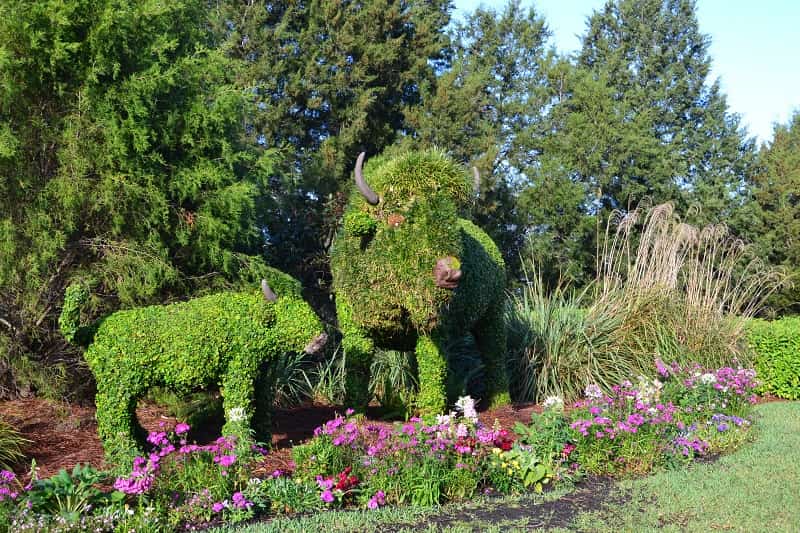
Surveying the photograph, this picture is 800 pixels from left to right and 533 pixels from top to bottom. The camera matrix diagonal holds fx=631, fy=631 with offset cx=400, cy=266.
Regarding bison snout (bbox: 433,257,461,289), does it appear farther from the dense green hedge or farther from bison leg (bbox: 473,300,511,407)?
the dense green hedge

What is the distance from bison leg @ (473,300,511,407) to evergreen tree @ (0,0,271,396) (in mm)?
3237

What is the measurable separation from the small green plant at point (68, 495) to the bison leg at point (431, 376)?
8.19ft

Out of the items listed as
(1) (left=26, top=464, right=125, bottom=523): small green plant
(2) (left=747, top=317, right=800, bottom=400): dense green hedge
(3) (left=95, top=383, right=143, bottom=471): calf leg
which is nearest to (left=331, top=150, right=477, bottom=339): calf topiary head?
(3) (left=95, top=383, right=143, bottom=471): calf leg

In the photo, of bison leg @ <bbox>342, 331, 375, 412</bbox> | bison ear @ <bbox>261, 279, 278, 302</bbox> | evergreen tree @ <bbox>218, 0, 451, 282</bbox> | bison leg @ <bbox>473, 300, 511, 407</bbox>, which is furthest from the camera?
evergreen tree @ <bbox>218, 0, 451, 282</bbox>

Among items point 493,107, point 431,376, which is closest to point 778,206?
point 493,107

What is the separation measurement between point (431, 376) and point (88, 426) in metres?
3.52

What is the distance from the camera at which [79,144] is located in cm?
693

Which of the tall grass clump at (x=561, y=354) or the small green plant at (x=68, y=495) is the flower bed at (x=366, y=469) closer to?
the small green plant at (x=68, y=495)

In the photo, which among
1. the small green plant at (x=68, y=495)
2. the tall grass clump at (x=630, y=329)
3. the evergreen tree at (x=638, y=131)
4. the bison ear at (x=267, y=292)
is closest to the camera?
the small green plant at (x=68, y=495)

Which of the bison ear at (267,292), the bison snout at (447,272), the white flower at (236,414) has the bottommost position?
the white flower at (236,414)

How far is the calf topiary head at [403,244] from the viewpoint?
16.4 ft

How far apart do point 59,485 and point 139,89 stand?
15.3ft

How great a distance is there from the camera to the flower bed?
12.8ft

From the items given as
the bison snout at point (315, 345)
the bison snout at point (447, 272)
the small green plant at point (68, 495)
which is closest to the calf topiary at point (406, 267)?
the bison snout at point (447, 272)
